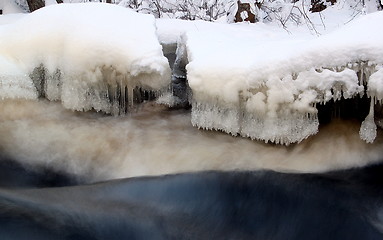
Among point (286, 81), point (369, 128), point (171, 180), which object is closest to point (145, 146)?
point (171, 180)

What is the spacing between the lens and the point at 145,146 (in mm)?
2621

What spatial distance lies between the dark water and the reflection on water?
69 mm

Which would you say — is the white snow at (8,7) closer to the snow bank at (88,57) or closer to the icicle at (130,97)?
the snow bank at (88,57)

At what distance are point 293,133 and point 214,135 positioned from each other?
429 millimetres

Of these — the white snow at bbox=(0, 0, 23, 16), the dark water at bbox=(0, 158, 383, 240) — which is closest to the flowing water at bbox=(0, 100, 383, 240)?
the dark water at bbox=(0, 158, 383, 240)

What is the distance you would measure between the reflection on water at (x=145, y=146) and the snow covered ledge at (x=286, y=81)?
9 cm

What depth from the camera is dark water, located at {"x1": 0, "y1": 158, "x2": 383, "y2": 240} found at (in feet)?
6.76

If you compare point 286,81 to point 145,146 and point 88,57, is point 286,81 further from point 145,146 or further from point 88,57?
point 88,57

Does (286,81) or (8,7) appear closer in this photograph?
(286,81)

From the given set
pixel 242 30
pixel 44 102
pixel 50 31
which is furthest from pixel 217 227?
pixel 242 30

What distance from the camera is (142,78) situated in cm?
260

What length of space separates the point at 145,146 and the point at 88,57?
0.56 m

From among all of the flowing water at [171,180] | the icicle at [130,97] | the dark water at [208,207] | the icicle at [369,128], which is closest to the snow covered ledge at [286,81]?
the icicle at [369,128]

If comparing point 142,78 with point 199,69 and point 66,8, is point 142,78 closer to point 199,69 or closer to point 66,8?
point 199,69
